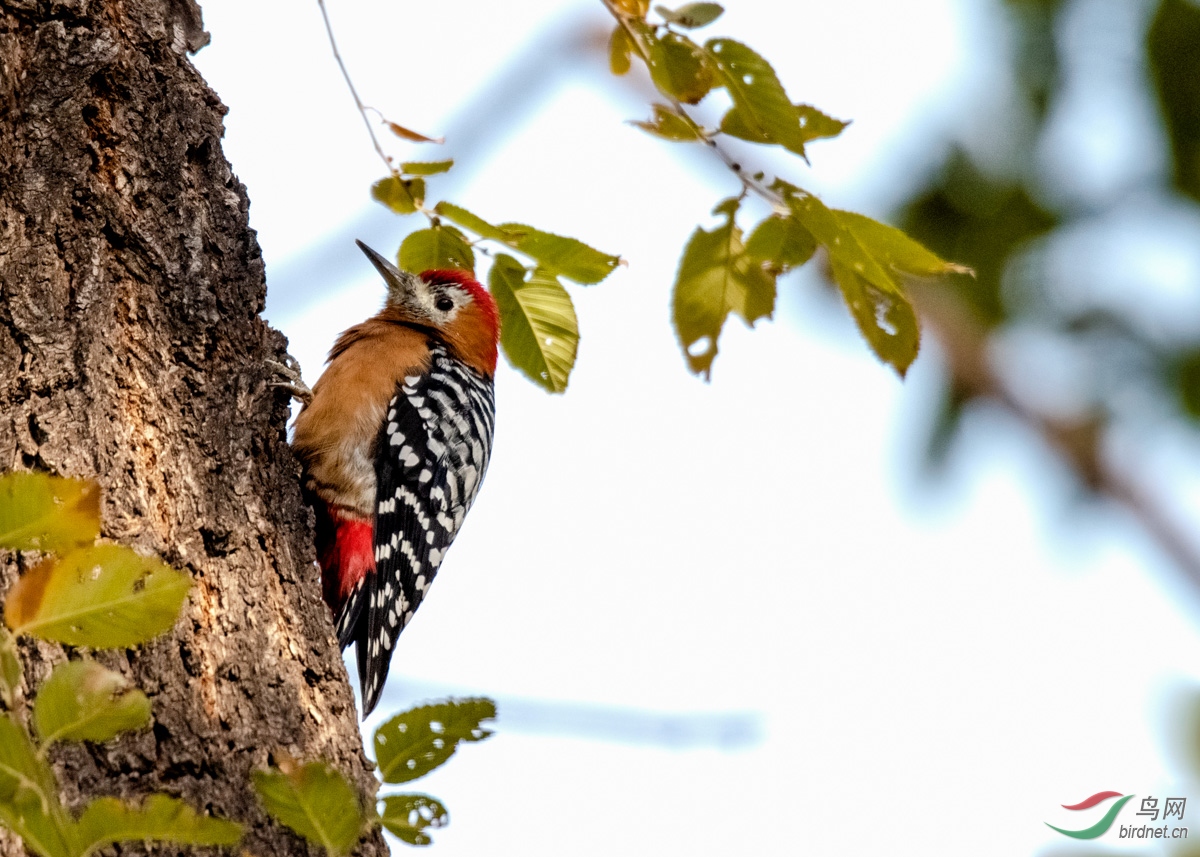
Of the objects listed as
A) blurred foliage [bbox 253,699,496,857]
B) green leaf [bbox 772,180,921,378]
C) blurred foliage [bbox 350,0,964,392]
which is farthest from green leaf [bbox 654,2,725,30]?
blurred foliage [bbox 253,699,496,857]

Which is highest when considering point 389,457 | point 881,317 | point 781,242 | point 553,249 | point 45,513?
point 553,249

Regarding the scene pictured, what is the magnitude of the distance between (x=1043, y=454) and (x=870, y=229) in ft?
2.33

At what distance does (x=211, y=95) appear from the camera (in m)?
3.26

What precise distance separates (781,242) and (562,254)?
613 mm

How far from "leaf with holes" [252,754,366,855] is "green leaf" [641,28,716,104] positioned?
1.66 meters

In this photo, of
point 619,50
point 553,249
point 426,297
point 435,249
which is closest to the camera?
point 619,50

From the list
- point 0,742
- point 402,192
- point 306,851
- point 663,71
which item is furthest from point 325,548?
point 0,742

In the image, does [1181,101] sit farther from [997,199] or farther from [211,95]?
[211,95]

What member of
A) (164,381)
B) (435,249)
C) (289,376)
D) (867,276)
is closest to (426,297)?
(289,376)

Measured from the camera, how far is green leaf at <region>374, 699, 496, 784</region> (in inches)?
62.1

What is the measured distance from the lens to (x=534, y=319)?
10.1ft

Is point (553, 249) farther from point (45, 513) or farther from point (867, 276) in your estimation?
point (45, 513)

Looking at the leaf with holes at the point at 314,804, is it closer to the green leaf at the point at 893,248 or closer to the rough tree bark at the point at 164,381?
the rough tree bark at the point at 164,381

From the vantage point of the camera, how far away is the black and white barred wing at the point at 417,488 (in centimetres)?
403
